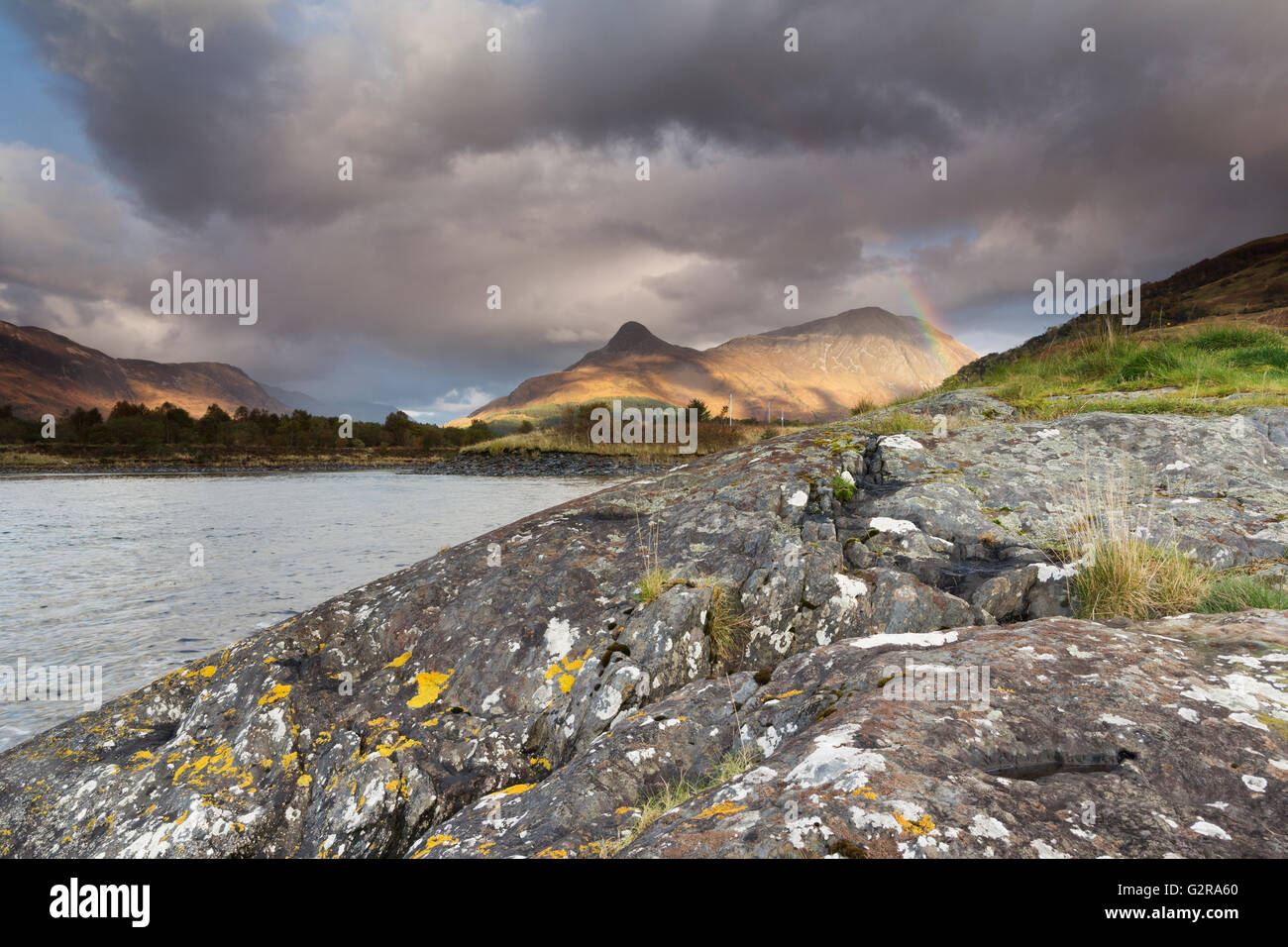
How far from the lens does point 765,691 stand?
372 cm

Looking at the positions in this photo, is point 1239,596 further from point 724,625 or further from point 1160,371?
point 1160,371

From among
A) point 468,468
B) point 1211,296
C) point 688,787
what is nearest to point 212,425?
point 468,468

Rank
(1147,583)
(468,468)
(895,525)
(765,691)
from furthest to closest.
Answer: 1. (468,468)
2. (895,525)
3. (1147,583)
4. (765,691)

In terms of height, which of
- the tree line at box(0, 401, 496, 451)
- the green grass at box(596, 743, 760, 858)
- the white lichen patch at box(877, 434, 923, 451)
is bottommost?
the green grass at box(596, 743, 760, 858)

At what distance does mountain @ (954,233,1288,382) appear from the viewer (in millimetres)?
18344

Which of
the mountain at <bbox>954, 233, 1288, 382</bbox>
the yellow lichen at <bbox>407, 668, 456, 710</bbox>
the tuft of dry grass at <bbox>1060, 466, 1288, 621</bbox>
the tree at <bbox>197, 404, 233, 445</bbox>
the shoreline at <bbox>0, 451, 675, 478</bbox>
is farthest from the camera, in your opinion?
the tree at <bbox>197, 404, 233, 445</bbox>

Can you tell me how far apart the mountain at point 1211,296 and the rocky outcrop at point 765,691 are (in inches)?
393

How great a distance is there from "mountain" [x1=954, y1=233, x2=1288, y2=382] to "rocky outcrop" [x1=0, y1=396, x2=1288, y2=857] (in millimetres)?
9994

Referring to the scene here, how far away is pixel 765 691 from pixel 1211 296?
40.4 m

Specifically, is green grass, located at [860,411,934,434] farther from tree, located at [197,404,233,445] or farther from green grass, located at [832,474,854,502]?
tree, located at [197,404,233,445]

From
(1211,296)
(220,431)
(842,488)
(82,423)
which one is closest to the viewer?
(842,488)

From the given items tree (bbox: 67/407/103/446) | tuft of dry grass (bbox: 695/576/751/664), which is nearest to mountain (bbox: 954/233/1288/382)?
tuft of dry grass (bbox: 695/576/751/664)
